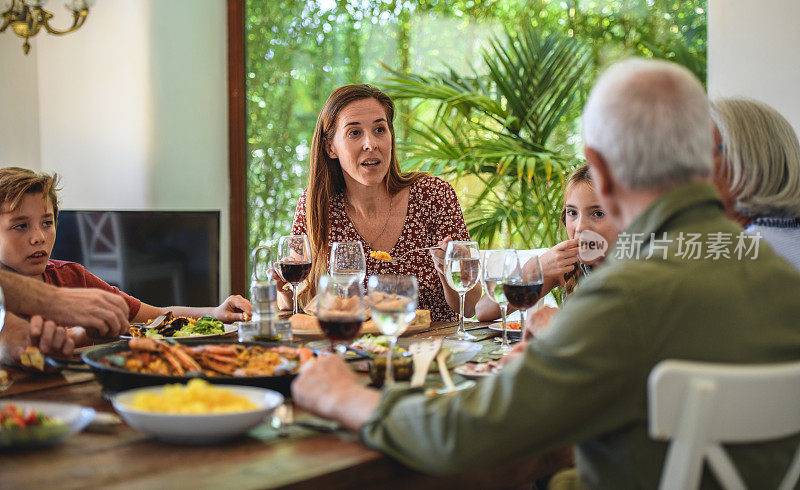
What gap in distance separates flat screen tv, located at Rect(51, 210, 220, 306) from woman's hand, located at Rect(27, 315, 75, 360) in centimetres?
250

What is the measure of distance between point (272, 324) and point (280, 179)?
3.29 metres

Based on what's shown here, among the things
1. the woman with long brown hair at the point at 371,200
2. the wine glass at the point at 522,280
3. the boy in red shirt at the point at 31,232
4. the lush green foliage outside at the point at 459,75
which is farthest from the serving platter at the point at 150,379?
the lush green foliage outside at the point at 459,75

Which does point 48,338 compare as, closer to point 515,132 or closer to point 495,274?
point 495,274

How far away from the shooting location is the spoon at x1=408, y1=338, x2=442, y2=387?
149 centimetres

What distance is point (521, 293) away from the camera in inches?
72.5

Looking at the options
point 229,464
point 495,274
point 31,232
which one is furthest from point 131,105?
point 229,464

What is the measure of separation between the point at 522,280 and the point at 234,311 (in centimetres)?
99

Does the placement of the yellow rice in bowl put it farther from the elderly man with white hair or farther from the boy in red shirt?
the boy in red shirt

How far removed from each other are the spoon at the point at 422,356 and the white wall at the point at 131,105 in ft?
10.9

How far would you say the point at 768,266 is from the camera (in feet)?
3.87

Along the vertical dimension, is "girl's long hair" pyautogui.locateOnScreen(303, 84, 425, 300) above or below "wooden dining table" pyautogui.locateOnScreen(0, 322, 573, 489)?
above

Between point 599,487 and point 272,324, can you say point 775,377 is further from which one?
point 272,324

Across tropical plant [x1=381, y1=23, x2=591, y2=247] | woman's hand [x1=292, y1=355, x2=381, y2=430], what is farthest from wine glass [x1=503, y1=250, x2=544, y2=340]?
tropical plant [x1=381, y1=23, x2=591, y2=247]

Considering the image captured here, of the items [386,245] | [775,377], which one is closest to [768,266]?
[775,377]
